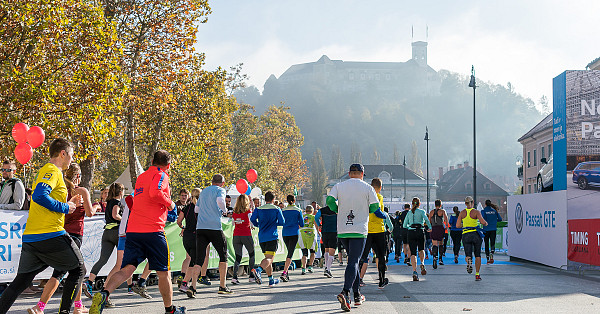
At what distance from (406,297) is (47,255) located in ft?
20.4

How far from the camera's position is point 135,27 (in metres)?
27.5

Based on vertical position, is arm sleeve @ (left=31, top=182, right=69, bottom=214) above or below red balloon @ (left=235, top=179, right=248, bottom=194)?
below

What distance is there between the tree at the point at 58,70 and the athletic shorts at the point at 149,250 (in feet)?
32.8

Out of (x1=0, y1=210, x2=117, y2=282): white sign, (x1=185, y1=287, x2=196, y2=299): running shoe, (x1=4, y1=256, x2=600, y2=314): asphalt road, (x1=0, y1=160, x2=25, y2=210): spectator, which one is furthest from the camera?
(x1=0, y1=210, x2=117, y2=282): white sign

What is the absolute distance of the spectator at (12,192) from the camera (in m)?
11.4

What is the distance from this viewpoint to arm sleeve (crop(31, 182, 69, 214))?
21.5 feet

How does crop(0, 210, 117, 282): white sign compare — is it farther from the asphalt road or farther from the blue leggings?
the blue leggings

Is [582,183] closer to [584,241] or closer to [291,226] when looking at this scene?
[584,241]

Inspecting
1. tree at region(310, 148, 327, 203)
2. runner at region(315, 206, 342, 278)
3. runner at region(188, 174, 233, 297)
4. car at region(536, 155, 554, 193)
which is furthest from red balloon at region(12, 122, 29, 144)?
tree at region(310, 148, 327, 203)

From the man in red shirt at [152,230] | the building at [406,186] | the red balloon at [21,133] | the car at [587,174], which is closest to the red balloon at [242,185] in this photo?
the red balloon at [21,133]

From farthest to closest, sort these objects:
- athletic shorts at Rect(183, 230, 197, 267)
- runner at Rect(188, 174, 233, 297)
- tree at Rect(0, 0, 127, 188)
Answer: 1. tree at Rect(0, 0, 127, 188)
2. athletic shorts at Rect(183, 230, 197, 267)
3. runner at Rect(188, 174, 233, 297)

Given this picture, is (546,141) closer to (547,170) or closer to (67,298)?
(547,170)

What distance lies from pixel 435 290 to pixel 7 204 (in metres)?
7.41

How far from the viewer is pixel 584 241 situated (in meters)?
16.4
